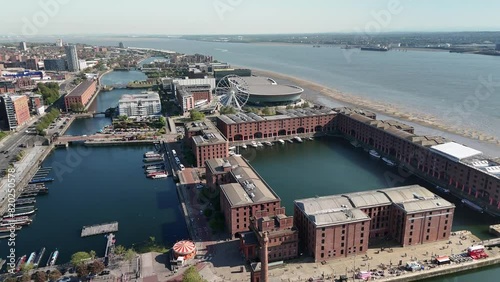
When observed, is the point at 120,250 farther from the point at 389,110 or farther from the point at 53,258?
the point at 389,110

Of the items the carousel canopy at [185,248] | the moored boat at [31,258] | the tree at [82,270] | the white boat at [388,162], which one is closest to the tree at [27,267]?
the moored boat at [31,258]

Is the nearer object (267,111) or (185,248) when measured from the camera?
(185,248)

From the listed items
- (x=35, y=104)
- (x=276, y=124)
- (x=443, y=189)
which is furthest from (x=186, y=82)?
(x=443, y=189)

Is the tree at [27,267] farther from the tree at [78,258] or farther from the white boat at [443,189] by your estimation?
the white boat at [443,189]

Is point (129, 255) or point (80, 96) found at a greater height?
point (80, 96)

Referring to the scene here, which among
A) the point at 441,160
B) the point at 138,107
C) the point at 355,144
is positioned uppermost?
the point at 441,160

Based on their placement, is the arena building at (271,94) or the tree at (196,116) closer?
the tree at (196,116)

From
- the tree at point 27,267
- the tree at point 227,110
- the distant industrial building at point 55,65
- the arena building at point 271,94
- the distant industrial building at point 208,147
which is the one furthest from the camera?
the distant industrial building at point 55,65

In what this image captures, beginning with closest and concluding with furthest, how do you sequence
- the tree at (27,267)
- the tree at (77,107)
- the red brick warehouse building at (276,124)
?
the tree at (27,267) < the red brick warehouse building at (276,124) < the tree at (77,107)
